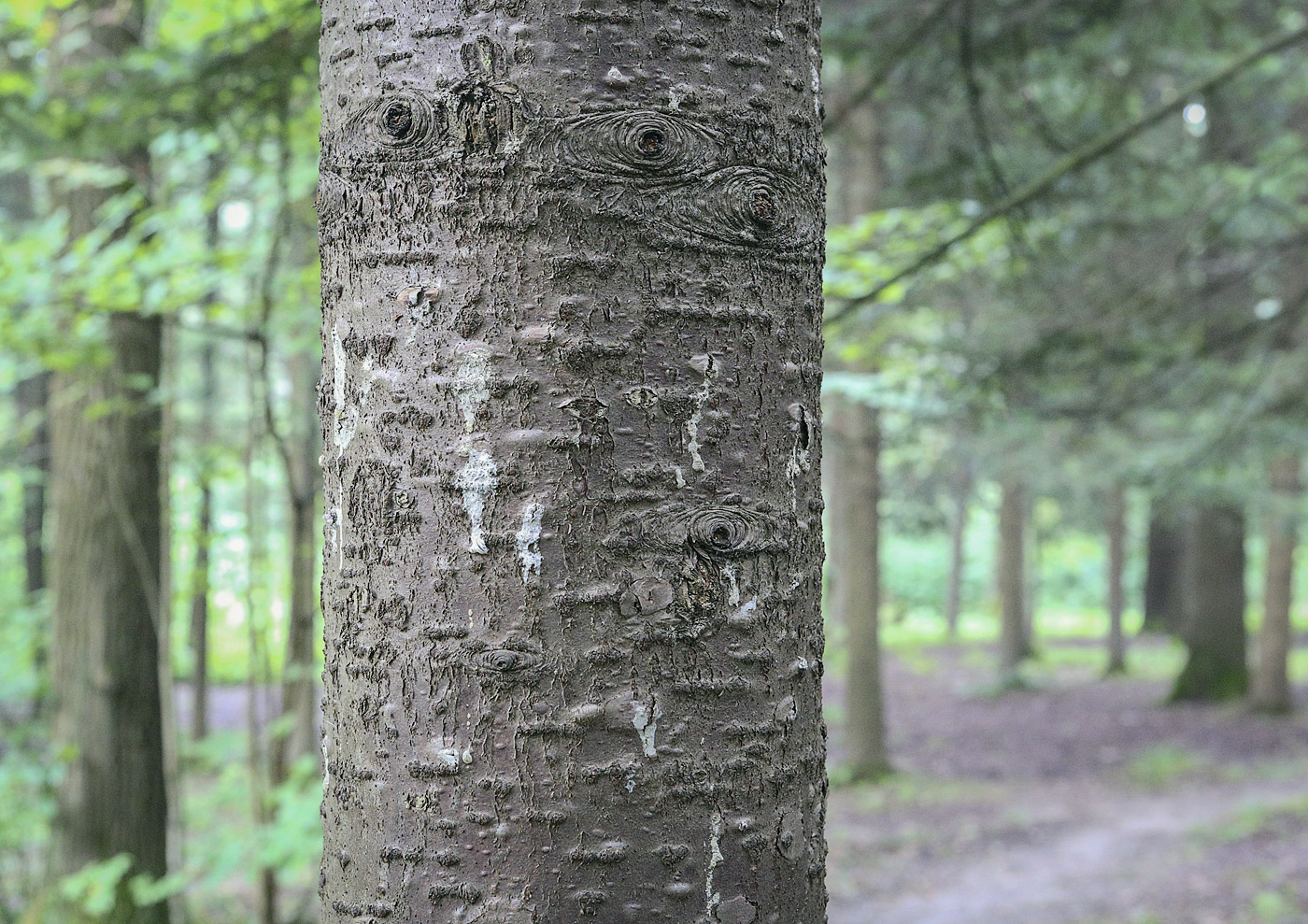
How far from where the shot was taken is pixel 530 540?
94cm

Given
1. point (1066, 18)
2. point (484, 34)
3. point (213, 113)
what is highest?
point (1066, 18)

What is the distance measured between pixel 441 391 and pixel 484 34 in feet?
1.12

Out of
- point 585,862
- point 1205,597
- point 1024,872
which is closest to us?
point 585,862

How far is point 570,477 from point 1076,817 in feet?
33.2

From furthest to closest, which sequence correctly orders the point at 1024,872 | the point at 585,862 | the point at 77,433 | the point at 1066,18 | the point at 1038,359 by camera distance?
1. the point at 1024,872
2. the point at 1038,359
3. the point at 77,433
4. the point at 1066,18
5. the point at 585,862

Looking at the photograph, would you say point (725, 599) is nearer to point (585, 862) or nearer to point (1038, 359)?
point (585, 862)

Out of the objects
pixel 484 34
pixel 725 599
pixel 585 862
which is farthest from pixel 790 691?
pixel 484 34

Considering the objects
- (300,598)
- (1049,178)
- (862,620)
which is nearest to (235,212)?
(300,598)

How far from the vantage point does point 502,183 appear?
960 millimetres

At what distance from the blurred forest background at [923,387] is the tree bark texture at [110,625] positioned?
131mm

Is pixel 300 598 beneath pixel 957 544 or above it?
above

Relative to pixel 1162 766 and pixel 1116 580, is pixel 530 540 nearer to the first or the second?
pixel 1162 766

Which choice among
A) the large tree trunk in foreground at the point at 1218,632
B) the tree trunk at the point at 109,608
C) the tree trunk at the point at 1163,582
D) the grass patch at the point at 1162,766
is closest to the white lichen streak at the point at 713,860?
the tree trunk at the point at 109,608

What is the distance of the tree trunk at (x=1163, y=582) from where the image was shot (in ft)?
73.0
